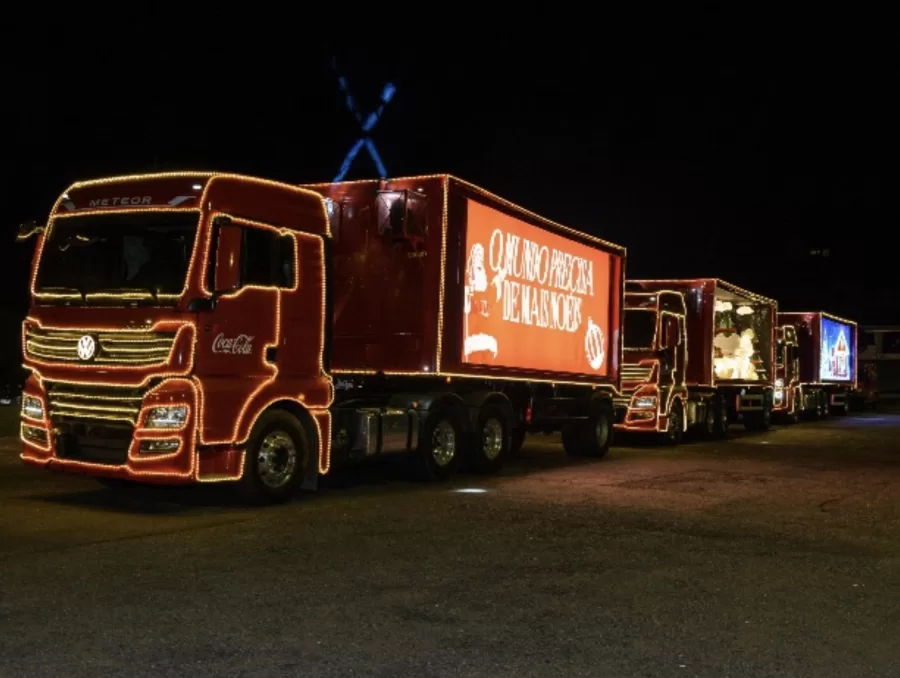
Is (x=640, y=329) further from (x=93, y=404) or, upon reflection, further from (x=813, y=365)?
(x=813, y=365)

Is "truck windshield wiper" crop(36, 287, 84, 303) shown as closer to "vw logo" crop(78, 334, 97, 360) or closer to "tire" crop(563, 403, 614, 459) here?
"vw logo" crop(78, 334, 97, 360)

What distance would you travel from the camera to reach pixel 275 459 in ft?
38.3

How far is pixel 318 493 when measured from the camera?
13031 millimetres

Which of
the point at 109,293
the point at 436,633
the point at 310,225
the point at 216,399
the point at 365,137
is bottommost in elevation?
the point at 436,633

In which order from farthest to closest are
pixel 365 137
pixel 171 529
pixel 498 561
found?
pixel 365 137
pixel 171 529
pixel 498 561

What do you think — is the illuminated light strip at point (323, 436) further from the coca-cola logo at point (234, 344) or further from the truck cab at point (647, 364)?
the truck cab at point (647, 364)

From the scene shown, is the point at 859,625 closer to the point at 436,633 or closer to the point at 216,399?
the point at 436,633

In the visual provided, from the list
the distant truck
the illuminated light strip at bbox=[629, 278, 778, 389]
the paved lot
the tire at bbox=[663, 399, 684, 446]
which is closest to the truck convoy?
the paved lot

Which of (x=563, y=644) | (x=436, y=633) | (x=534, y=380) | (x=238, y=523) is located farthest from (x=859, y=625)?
(x=534, y=380)

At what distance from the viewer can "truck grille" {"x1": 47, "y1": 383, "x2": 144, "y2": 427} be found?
35.1ft

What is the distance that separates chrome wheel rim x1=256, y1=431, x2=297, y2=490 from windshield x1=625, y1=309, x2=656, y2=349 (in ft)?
37.1

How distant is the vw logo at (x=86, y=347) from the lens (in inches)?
428

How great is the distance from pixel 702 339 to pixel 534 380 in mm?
9132

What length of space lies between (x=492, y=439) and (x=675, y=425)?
27.6 feet
